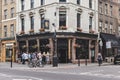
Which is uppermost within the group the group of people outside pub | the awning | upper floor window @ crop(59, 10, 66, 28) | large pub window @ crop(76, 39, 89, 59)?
upper floor window @ crop(59, 10, 66, 28)

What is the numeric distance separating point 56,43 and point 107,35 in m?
10.9

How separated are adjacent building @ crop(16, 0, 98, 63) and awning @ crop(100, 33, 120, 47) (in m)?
1.50

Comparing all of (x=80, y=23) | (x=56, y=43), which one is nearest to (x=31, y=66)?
(x=56, y=43)

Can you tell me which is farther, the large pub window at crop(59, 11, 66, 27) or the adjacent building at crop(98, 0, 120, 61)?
the adjacent building at crop(98, 0, 120, 61)

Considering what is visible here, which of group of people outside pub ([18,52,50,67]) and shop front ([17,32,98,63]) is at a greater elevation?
shop front ([17,32,98,63])

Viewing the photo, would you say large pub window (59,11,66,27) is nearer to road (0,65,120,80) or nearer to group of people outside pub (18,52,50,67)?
group of people outside pub (18,52,50,67)

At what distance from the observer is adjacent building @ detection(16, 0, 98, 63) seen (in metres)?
42.6

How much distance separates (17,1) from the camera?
4953cm

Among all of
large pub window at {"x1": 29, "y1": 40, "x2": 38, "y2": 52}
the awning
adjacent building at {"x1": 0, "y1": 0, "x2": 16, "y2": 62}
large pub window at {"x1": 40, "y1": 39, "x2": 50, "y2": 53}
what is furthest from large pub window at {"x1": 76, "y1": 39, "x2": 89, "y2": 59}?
adjacent building at {"x1": 0, "y1": 0, "x2": 16, "y2": 62}

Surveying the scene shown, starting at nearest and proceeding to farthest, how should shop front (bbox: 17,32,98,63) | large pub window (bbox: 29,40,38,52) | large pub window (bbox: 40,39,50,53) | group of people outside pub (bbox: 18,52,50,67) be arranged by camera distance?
1. group of people outside pub (bbox: 18,52,50,67)
2. shop front (bbox: 17,32,98,63)
3. large pub window (bbox: 40,39,50,53)
4. large pub window (bbox: 29,40,38,52)

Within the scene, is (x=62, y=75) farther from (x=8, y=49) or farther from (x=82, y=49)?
(x=8, y=49)

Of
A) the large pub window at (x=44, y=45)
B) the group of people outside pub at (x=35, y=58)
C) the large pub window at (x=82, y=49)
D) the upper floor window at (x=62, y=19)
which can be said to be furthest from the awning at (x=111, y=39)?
the group of people outside pub at (x=35, y=58)

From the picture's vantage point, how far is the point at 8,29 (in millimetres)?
51875

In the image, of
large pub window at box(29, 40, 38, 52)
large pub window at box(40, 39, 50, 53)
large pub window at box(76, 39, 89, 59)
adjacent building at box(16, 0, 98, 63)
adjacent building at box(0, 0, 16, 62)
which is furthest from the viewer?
adjacent building at box(0, 0, 16, 62)
